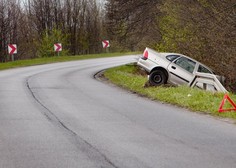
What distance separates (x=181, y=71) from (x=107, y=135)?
10.4 metres

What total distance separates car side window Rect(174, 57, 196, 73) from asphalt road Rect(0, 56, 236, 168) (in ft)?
14.5

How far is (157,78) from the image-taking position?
18.6 meters

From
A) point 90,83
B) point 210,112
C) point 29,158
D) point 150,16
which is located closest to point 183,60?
point 90,83

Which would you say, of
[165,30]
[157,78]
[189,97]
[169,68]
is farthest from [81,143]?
[165,30]

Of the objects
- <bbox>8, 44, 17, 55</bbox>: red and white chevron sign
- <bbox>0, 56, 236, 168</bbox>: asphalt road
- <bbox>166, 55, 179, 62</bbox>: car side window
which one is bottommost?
<bbox>8, 44, 17, 55</bbox>: red and white chevron sign

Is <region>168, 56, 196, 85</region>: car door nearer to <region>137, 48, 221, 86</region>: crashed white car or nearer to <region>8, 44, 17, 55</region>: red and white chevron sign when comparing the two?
<region>137, 48, 221, 86</region>: crashed white car

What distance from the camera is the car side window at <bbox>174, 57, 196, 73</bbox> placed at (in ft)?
62.0

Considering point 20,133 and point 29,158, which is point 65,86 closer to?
point 20,133

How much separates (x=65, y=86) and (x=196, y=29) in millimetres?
7988

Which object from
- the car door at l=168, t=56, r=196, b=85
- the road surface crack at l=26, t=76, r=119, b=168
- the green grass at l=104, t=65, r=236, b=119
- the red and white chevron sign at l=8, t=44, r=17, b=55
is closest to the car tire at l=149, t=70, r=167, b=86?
the car door at l=168, t=56, r=196, b=85

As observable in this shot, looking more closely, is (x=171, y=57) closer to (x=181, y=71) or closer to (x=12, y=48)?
(x=181, y=71)

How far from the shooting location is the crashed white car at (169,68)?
61.1 ft

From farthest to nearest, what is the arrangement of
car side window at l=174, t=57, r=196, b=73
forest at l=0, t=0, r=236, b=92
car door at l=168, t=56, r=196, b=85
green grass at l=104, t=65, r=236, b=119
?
forest at l=0, t=0, r=236, b=92
car side window at l=174, t=57, r=196, b=73
car door at l=168, t=56, r=196, b=85
green grass at l=104, t=65, r=236, b=119

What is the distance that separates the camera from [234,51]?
60.8 feet
